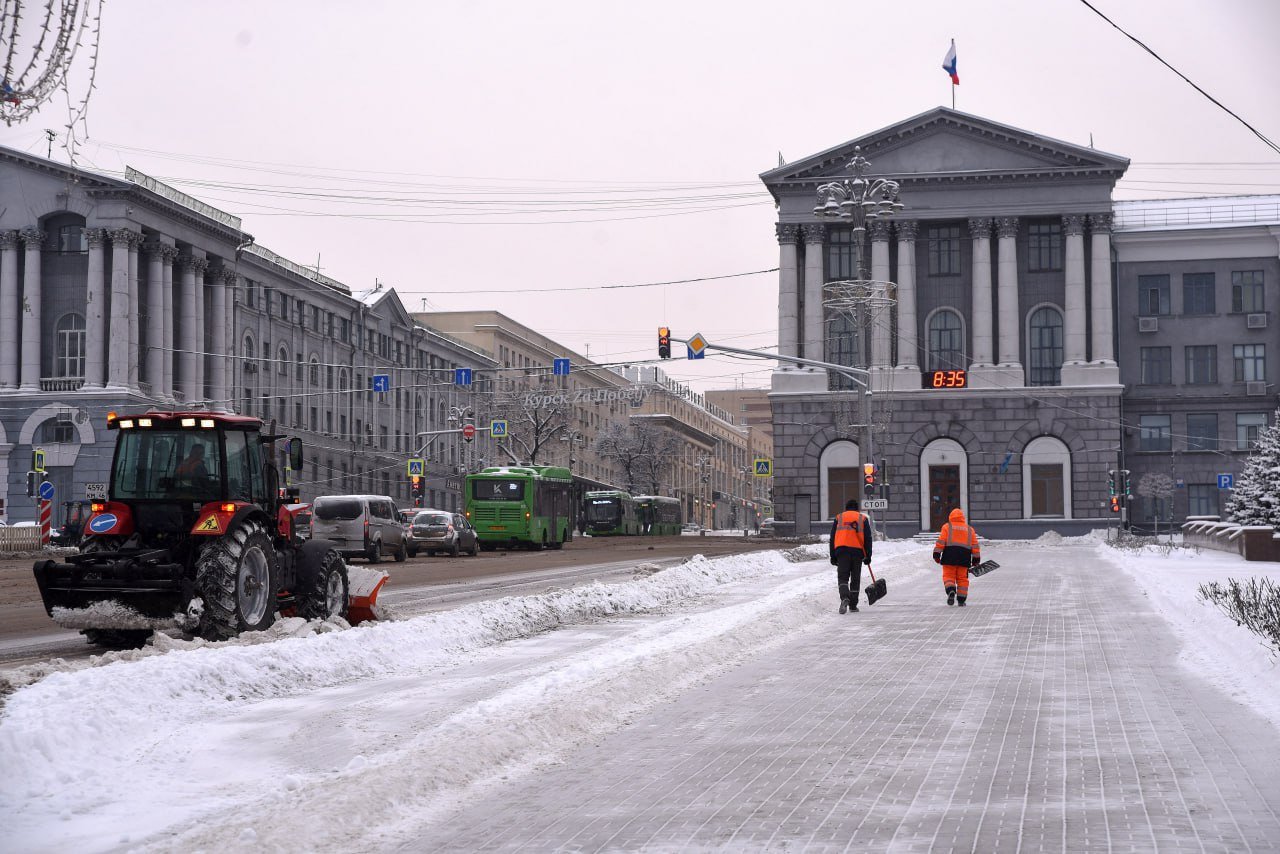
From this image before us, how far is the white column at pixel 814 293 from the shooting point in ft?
243

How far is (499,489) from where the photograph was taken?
55.2 metres

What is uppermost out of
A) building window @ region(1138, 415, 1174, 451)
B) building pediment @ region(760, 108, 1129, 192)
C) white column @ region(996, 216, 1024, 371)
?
building pediment @ region(760, 108, 1129, 192)

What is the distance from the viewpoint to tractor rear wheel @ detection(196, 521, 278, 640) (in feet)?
47.3

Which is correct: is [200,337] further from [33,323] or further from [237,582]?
[237,582]

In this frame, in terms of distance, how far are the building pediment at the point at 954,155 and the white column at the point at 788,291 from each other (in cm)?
280

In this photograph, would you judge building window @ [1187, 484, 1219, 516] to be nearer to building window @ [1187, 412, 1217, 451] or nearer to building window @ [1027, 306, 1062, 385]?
building window @ [1187, 412, 1217, 451]

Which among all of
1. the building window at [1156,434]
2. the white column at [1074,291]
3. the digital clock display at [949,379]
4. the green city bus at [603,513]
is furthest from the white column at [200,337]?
the building window at [1156,434]

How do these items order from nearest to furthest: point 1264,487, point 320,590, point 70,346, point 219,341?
point 320,590 → point 1264,487 → point 70,346 → point 219,341

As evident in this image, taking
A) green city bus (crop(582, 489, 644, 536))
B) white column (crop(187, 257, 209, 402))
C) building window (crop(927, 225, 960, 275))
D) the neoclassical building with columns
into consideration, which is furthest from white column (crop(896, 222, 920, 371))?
white column (crop(187, 257, 209, 402))

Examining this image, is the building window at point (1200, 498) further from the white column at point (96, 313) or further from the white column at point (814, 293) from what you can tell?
the white column at point (96, 313)

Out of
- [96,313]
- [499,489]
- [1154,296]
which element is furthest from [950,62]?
[96,313]

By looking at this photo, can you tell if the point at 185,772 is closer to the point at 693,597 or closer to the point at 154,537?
the point at 154,537

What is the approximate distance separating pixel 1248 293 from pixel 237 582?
232ft

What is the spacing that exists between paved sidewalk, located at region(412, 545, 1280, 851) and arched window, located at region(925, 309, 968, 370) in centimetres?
6003
